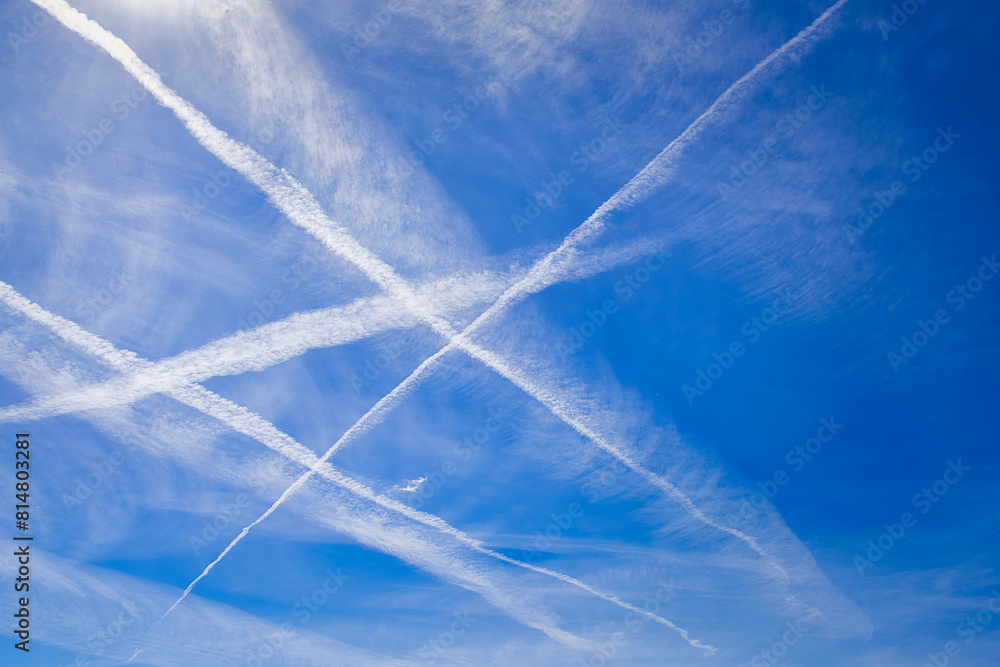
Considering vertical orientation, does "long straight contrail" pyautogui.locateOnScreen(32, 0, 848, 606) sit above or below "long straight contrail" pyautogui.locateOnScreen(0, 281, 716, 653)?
above

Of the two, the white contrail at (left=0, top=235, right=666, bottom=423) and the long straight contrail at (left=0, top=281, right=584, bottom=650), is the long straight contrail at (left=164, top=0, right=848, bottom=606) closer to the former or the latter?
the white contrail at (left=0, top=235, right=666, bottom=423)

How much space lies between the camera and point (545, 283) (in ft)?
10.9

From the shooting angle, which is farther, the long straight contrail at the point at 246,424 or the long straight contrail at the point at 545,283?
the long straight contrail at the point at 246,424

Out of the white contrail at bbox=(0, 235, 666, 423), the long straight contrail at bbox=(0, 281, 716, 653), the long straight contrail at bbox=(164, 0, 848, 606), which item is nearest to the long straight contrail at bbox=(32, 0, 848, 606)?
the long straight contrail at bbox=(164, 0, 848, 606)

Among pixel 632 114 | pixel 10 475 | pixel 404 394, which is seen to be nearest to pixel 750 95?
pixel 632 114

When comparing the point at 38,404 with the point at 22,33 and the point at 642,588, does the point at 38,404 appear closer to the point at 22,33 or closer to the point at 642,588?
the point at 22,33

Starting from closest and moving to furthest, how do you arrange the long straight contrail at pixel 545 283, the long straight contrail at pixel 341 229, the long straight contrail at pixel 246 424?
the long straight contrail at pixel 341 229
the long straight contrail at pixel 545 283
the long straight contrail at pixel 246 424

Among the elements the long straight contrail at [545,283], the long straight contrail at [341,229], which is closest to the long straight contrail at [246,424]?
the long straight contrail at [545,283]

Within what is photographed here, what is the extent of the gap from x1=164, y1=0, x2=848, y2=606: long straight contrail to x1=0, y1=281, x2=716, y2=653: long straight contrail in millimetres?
257

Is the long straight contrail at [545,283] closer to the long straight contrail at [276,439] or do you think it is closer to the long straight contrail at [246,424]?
the long straight contrail at [246,424]

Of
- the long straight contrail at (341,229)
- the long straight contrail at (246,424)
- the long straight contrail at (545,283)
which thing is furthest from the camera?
the long straight contrail at (246,424)

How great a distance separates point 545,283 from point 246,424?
2742 millimetres

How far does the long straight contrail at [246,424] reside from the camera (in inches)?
130

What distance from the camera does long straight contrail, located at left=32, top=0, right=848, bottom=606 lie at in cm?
299
